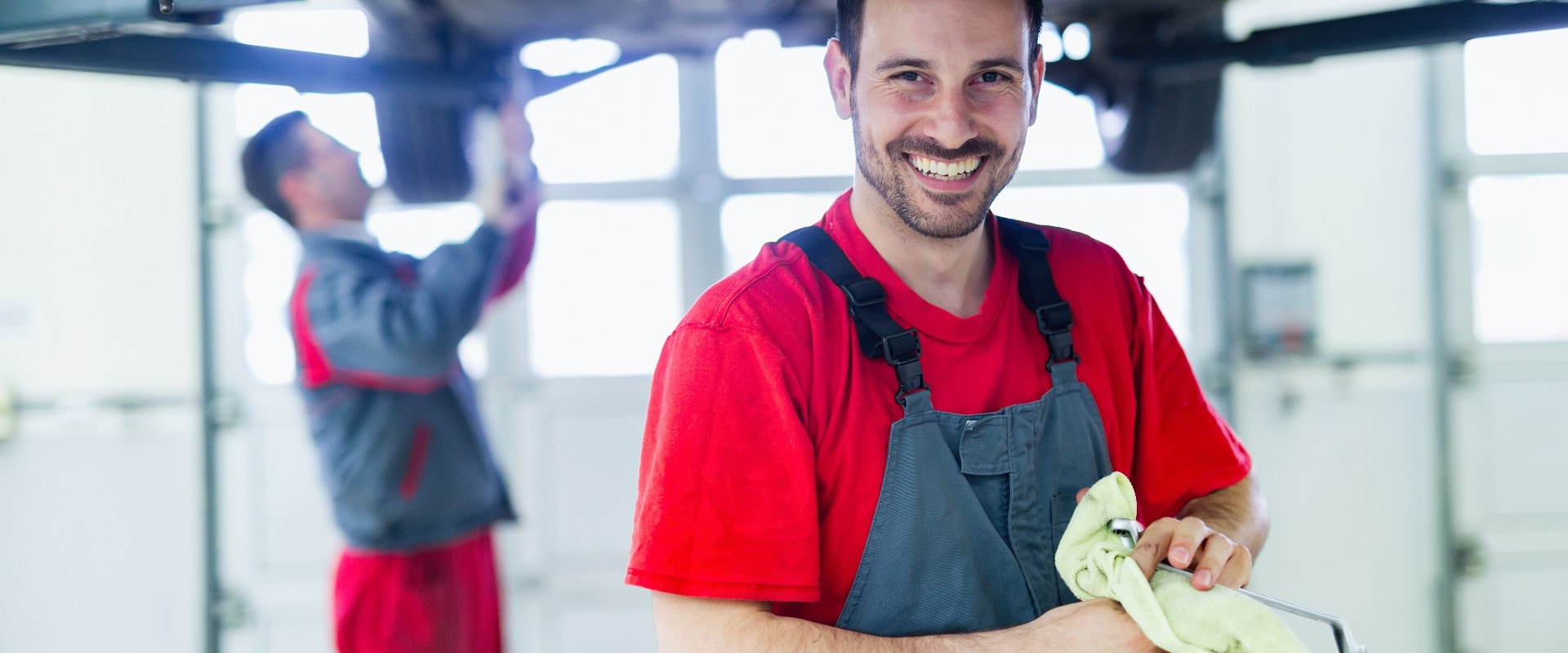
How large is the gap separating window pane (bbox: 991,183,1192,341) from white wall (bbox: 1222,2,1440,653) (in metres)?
0.20

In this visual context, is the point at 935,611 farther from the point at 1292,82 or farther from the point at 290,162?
the point at 1292,82

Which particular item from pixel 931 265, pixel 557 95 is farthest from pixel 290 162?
pixel 931 265

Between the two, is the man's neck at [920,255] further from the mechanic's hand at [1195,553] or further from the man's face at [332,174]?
the man's face at [332,174]

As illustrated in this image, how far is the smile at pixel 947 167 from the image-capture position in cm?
127

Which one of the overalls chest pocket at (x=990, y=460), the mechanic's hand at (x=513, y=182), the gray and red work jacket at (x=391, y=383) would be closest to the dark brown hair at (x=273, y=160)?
the gray and red work jacket at (x=391, y=383)

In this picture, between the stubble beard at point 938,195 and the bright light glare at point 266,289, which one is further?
the bright light glare at point 266,289

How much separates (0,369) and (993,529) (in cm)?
368

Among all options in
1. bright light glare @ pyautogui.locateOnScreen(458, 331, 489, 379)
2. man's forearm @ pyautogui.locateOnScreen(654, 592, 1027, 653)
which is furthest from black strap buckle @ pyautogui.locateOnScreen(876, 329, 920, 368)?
bright light glare @ pyautogui.locateOnScreen(458, 331, 489, 379)

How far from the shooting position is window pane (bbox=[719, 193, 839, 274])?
11.5 feet

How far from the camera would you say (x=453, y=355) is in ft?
8.60

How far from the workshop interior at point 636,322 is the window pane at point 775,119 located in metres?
0.01

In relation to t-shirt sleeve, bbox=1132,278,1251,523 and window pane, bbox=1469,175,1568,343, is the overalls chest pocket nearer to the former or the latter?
t-shirt sleeve, bbox=1132,278,1251,523

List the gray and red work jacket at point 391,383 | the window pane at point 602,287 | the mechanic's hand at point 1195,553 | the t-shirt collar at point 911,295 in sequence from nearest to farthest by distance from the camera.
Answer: the mechanic's hand at point 1195,553 < the t-shirt collar at point 911,295 < the gray and red work jacket at point 391,383 < the window pane at point 602,287

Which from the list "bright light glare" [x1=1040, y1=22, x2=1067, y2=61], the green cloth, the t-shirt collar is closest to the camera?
the green cloth
